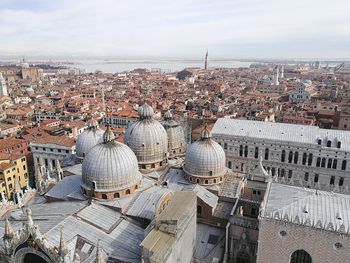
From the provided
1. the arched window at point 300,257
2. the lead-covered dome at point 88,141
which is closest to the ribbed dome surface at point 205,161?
the arched window at point 300,257

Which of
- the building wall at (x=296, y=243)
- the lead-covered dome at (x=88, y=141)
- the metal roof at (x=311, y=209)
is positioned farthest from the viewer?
the lead-covered dome at (x=88, y=141)

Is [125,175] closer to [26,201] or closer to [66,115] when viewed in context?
[26,201]

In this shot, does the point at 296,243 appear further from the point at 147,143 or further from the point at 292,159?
the point at 292,159

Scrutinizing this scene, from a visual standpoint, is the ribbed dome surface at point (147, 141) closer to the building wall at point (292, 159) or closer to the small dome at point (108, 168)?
the small dome at point (108, 168)

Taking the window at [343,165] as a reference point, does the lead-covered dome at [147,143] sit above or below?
above

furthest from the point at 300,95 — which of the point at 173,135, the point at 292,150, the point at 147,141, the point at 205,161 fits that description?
the point at 147,141

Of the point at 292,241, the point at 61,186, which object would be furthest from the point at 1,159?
the point at 292,241
